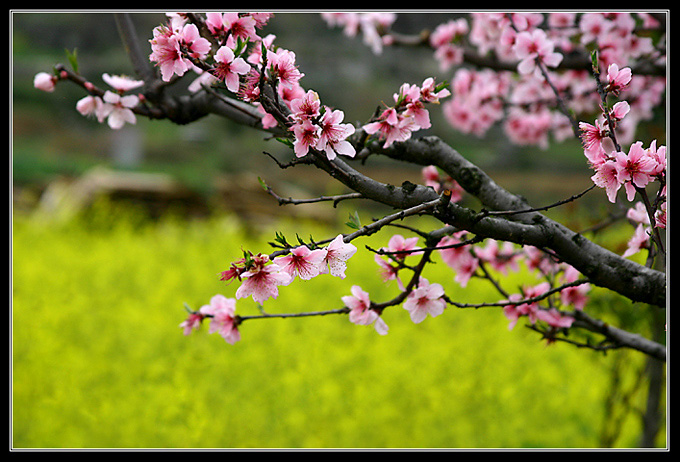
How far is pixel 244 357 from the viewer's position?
347 cm

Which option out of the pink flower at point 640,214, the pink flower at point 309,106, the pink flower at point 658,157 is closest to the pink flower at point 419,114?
the pink flower at point 309,106

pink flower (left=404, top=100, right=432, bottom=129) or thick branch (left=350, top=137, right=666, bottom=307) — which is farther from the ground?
pink flower (left=404, top=100, right=432, bottom=129)

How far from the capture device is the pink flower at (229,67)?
0.88 metres

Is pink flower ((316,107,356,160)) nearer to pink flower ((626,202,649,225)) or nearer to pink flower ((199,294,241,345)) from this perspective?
pink flower ((199,294,241,345))

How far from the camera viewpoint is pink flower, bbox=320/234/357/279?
81cm

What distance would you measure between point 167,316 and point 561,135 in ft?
9.44

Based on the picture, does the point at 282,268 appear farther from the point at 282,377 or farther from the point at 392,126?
the point at 282,377

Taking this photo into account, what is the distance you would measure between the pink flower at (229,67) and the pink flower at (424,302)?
1.67 ft

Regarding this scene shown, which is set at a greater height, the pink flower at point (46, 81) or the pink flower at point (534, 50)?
the pink flower at point (534, 50)

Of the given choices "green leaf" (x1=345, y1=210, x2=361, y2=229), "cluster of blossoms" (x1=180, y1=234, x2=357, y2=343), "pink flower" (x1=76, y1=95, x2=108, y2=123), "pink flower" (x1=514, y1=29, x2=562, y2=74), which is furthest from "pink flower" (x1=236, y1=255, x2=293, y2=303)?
"pink flower" (x1=514, y1=29, x2=562, y2=74)

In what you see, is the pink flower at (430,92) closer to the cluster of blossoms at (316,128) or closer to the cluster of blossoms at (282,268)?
the cluster of blossoms at (316,128)

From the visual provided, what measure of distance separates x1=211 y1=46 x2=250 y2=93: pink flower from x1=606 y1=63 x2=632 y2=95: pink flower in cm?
59

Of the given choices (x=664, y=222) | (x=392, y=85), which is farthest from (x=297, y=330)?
(x=392, y=85)
